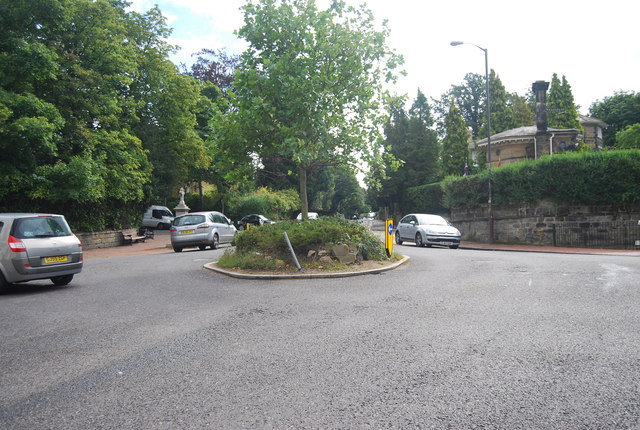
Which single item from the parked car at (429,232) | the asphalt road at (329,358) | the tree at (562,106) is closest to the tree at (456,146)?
the tree at (562,106)

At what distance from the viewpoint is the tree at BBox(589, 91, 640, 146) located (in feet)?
194

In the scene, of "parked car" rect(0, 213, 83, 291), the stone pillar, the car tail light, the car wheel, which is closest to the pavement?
the car wheel

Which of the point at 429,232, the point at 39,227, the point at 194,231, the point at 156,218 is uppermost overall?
the point at 156,218

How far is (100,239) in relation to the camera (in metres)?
26.2

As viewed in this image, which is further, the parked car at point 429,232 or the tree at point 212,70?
the tree at point 212,70

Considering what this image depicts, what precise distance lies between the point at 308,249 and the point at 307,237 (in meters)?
0.36

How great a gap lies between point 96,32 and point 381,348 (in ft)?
80.3

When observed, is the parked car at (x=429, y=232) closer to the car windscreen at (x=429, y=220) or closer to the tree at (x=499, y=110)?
the car windscreen at (x=429, y=220)

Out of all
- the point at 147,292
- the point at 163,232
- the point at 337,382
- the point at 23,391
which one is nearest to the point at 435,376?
the point at 337,382

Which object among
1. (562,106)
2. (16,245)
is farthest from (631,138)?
(16,245)

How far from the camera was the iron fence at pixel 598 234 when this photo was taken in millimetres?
21156

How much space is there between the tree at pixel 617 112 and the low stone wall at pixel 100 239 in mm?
59342

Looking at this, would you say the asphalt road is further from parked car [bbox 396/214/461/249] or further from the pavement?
parked car [bbox 396/214/461/249]

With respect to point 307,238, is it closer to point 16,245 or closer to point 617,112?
point 16,245
